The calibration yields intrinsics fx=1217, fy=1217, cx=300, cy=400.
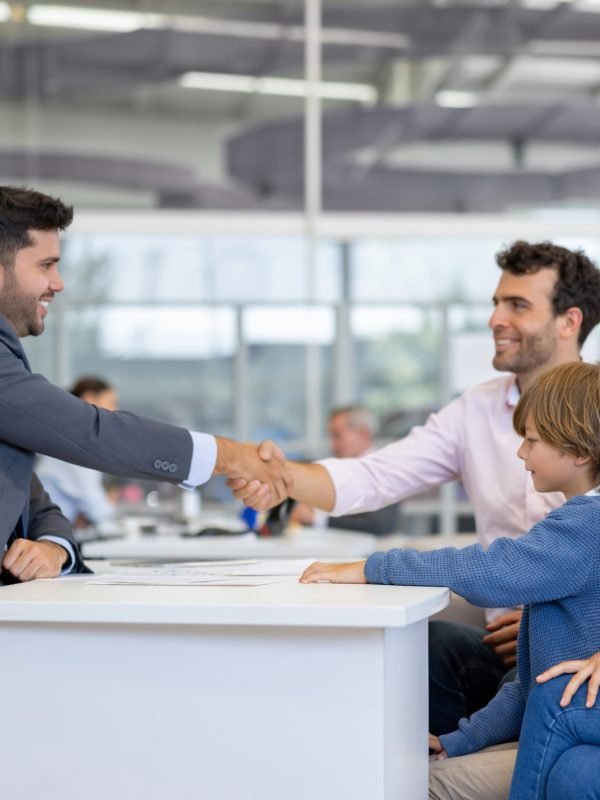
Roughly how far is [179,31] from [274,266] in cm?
161

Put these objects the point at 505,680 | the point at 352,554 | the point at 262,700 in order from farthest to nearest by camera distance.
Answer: the point at 352,554, the point at 505,680, the point at 262,700

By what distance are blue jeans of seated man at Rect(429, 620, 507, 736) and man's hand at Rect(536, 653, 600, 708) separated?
0.66 meters

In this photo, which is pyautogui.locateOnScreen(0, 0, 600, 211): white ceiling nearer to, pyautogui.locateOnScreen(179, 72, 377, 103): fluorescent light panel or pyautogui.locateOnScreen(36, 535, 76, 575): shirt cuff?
pyautogui.locateOnScreen(179, 72, 377, 103): fluorescent light panel

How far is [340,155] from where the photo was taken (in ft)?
25.7

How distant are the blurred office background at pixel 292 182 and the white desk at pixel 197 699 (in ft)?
18.9

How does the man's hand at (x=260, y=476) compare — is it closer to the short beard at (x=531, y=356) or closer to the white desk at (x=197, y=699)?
the short beard at (x=531, y=356)

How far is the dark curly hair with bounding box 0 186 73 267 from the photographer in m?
2.47

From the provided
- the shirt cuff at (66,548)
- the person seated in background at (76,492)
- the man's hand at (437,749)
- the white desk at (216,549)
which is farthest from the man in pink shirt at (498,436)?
the person seated in background at (76,492)

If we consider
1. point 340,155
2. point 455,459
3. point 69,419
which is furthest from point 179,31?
point 69,419

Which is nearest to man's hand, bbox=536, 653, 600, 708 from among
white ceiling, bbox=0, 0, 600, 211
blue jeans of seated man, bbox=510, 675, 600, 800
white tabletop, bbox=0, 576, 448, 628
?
blue jeans of seated man, bbox=510, 675, 600, 800

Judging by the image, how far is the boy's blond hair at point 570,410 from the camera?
2.13 metres

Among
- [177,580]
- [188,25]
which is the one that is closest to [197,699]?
[177,580]

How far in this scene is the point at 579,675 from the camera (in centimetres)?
194

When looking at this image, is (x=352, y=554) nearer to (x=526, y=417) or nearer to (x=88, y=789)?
(x=526, y=417)
